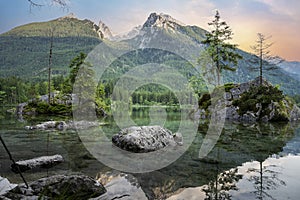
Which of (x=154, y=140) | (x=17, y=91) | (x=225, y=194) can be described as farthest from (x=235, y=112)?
(x=17, y=91)

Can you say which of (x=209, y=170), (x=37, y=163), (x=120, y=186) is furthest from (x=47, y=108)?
(x=120, y=186)

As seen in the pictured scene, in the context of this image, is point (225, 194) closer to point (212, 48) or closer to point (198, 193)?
point (198, 193)

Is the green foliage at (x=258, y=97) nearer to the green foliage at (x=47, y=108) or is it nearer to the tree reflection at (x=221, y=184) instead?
the tree reflection at (x=221, y=184)

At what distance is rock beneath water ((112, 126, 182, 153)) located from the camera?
9352 mm

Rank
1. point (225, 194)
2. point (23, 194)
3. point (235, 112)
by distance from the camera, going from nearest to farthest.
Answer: point (23, 194) → point (225, 194) → point (235, 112)

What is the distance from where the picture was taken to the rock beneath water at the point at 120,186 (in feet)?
15.8

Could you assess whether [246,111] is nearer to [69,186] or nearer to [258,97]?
[258,97]

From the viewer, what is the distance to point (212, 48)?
3194cm

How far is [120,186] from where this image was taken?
541cm

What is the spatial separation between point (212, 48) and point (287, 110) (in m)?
11.1

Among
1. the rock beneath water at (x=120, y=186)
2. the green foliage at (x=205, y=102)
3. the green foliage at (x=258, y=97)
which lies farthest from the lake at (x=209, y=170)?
the green foliage at (x=205, y=102)

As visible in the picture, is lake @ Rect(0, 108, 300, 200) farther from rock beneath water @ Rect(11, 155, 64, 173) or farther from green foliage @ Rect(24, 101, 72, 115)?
green foliage @ Rect(24, 101, 72, 115)

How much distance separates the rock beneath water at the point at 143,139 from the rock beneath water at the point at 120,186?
3021 millimetres

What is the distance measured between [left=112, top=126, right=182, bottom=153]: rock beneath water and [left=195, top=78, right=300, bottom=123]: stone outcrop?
14746mm
